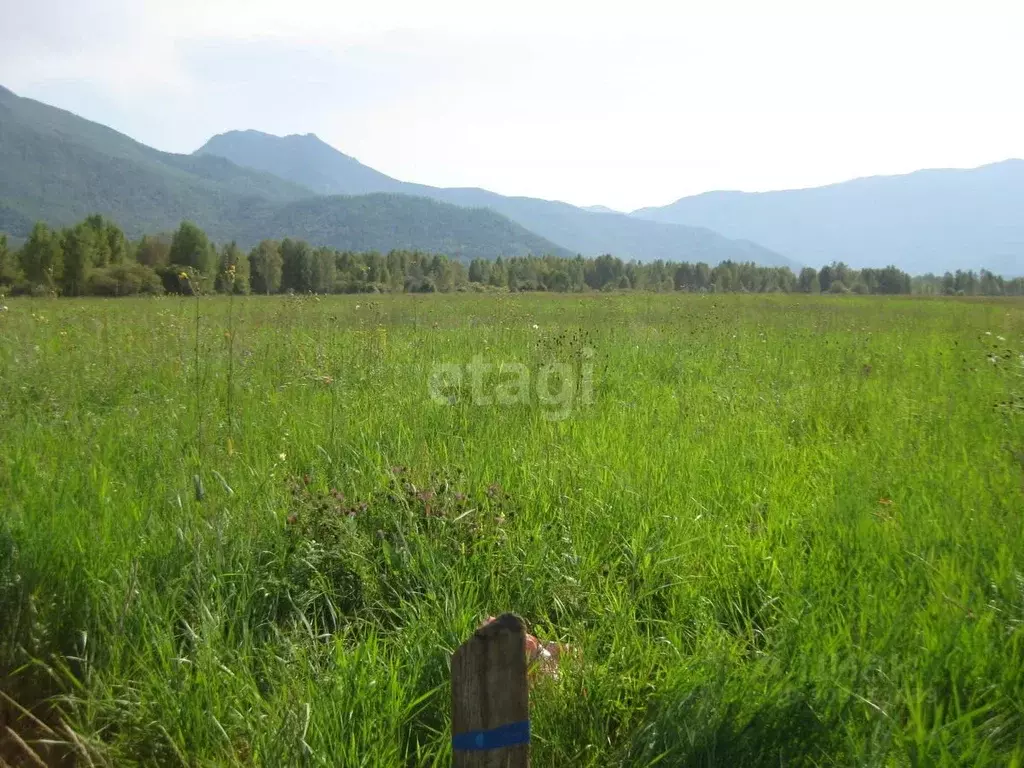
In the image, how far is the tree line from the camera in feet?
76.1

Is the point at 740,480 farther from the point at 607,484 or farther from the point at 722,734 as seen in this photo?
the point at 722,734

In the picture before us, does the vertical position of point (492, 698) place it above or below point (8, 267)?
below

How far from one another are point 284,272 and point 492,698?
58765mm

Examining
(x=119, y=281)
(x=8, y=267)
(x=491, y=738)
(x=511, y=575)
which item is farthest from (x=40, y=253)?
(x=491, y=738)

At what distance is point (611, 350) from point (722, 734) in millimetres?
6785

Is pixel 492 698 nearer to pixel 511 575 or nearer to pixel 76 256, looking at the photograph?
pixel 511 575

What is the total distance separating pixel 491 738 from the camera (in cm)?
137

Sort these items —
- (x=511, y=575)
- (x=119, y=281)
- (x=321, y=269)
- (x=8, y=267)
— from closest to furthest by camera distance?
(x=511, y=575) < (x=119, y=281) < (x=8, y=267) < (x=321, y=269)

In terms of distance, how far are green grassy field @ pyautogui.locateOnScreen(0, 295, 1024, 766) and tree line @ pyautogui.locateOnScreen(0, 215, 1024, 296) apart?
124 cm

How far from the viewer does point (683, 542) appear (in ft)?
10.0

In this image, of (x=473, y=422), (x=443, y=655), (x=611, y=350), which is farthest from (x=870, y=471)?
(x=611, y=350)

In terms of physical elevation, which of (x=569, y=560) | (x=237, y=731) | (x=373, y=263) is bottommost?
(x=237, y=731)

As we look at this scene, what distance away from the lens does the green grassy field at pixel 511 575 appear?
2033 millimetres

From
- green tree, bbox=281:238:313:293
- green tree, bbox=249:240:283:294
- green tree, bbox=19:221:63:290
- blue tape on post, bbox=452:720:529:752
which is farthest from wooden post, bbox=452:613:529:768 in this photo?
green tree, bbox=281:238:313:293
